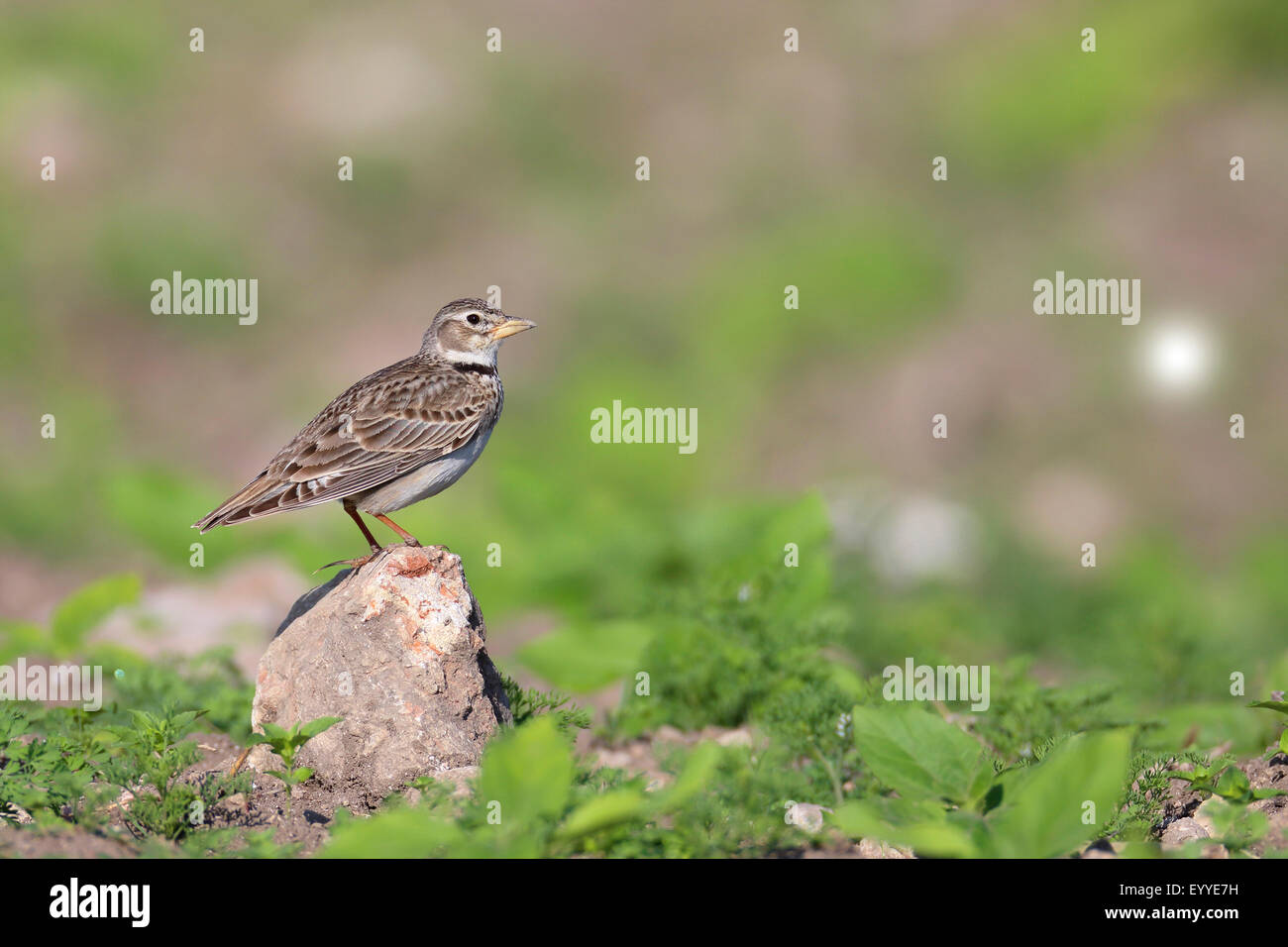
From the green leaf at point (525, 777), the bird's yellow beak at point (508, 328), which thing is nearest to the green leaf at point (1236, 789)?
the green leaf at point (525, 777)

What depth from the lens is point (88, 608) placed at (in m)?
9.14

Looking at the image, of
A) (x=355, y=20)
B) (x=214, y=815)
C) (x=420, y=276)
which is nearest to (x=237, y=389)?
(x=420, y=276)

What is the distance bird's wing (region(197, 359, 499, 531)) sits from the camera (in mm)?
7645

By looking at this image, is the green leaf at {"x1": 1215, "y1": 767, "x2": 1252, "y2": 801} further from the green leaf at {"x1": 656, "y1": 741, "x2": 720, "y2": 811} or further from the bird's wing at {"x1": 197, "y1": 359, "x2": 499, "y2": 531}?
the bird's wing at {"x1": 197, "y1": 359, "x2": 499, "y2": 531}

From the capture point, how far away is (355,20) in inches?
890

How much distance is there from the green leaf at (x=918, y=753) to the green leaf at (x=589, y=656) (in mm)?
3443

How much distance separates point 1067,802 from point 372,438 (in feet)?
14.6

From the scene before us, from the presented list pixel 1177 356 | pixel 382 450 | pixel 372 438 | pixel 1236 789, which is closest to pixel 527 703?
pixel 382 450


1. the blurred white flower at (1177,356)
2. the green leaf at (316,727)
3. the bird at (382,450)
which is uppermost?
the blurred white flower at (1177,356)

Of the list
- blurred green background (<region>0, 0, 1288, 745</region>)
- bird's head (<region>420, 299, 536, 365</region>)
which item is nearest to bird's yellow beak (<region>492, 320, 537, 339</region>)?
bird's head (<region>420, 299, 536, 365</region>)

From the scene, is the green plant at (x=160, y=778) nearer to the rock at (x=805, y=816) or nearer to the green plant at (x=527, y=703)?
the green plant at (x=527, y=703)

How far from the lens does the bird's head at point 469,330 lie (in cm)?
898

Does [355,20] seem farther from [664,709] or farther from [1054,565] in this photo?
[664,709]

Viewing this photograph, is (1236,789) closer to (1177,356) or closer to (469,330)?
(469,330)
